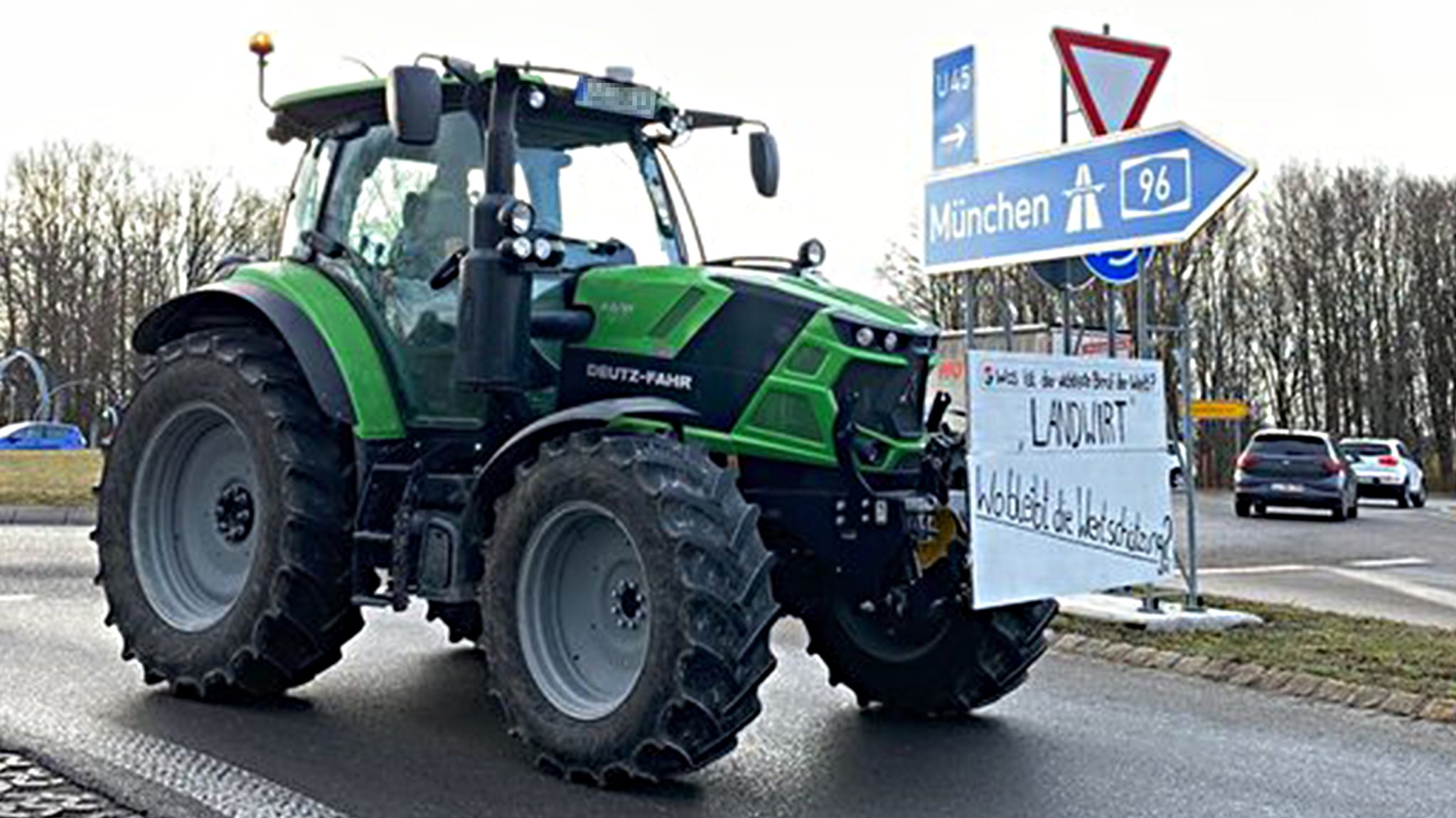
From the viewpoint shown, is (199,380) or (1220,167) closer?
(199,380)

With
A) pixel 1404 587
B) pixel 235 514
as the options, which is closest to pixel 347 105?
pixel 235 514

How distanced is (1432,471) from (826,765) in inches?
2046

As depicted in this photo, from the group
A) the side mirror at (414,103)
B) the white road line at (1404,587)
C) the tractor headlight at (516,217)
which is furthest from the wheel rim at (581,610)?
the white road line at (1404,587)

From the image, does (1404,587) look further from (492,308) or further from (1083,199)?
(492,308)

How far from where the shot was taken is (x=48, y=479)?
22.0 m

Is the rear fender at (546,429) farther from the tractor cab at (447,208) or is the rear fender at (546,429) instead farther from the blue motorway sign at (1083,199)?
the blue motorway sign at (1083,199)

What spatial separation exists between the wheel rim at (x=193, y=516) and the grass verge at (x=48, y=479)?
306 inches

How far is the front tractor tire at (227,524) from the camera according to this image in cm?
633

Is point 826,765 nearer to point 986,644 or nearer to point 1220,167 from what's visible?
point 986,644

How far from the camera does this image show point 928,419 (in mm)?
6492

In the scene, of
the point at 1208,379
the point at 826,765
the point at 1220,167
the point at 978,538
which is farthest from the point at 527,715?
the point at 1208,379

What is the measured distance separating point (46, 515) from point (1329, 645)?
1439 centimetres

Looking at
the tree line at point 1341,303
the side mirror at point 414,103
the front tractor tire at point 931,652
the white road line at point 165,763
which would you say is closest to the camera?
the white road line at point 165,763

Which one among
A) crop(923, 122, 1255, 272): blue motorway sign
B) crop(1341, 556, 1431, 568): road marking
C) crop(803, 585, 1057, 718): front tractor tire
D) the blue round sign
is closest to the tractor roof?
crop(803, 585, 1057, 718): front tractor tire
